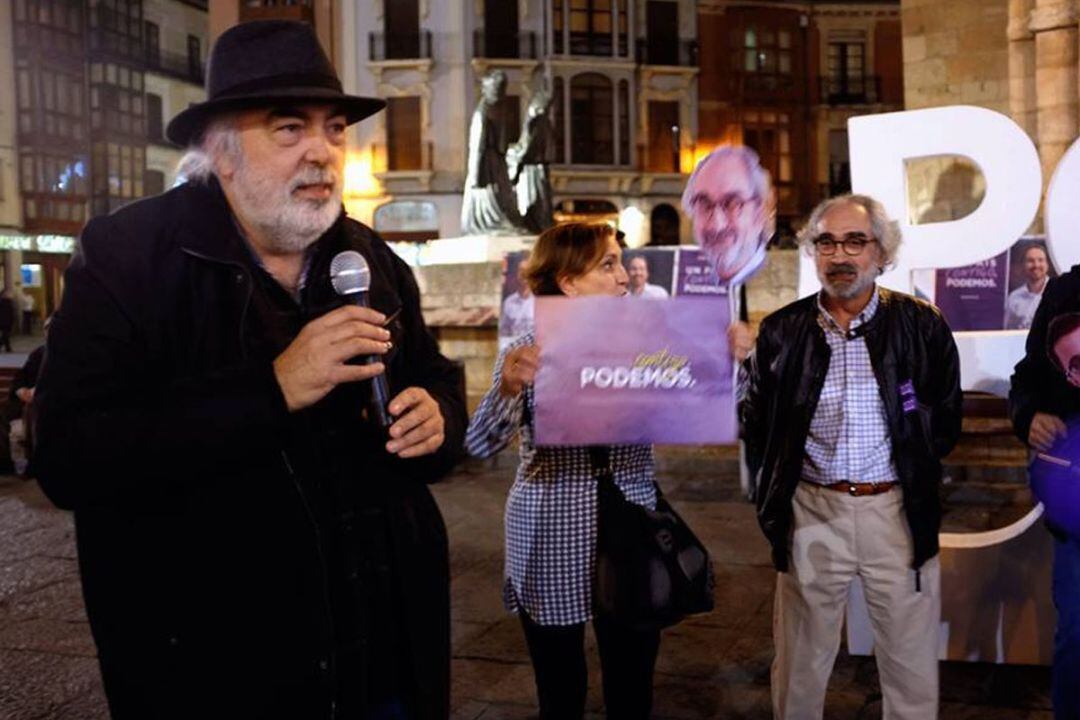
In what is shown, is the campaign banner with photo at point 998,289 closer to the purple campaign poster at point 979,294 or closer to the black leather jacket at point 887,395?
the purple campaign poster at point 979,294

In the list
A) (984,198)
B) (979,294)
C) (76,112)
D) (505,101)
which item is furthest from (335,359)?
(76,112)

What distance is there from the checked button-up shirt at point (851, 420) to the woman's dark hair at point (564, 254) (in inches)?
29.6

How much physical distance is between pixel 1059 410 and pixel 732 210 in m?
1.10

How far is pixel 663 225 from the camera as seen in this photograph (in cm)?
3778

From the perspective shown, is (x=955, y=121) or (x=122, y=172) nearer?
(x=955, y=121)

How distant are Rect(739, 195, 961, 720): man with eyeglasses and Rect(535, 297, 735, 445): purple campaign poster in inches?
24.9

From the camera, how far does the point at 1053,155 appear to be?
1028cm

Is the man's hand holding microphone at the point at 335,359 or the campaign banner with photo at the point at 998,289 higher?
the campaign banner with photo at the point at 998,289

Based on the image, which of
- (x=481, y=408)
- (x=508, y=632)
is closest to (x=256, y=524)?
(x=481, y=408)

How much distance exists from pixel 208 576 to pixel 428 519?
43cm

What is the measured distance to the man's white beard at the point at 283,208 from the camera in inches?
74.7

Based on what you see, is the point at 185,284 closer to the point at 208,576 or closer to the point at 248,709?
the point at 208,576

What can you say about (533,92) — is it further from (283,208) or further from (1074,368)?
(283,208)

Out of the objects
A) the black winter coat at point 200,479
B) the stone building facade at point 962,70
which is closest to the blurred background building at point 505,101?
the stone building facade at point 962,70
